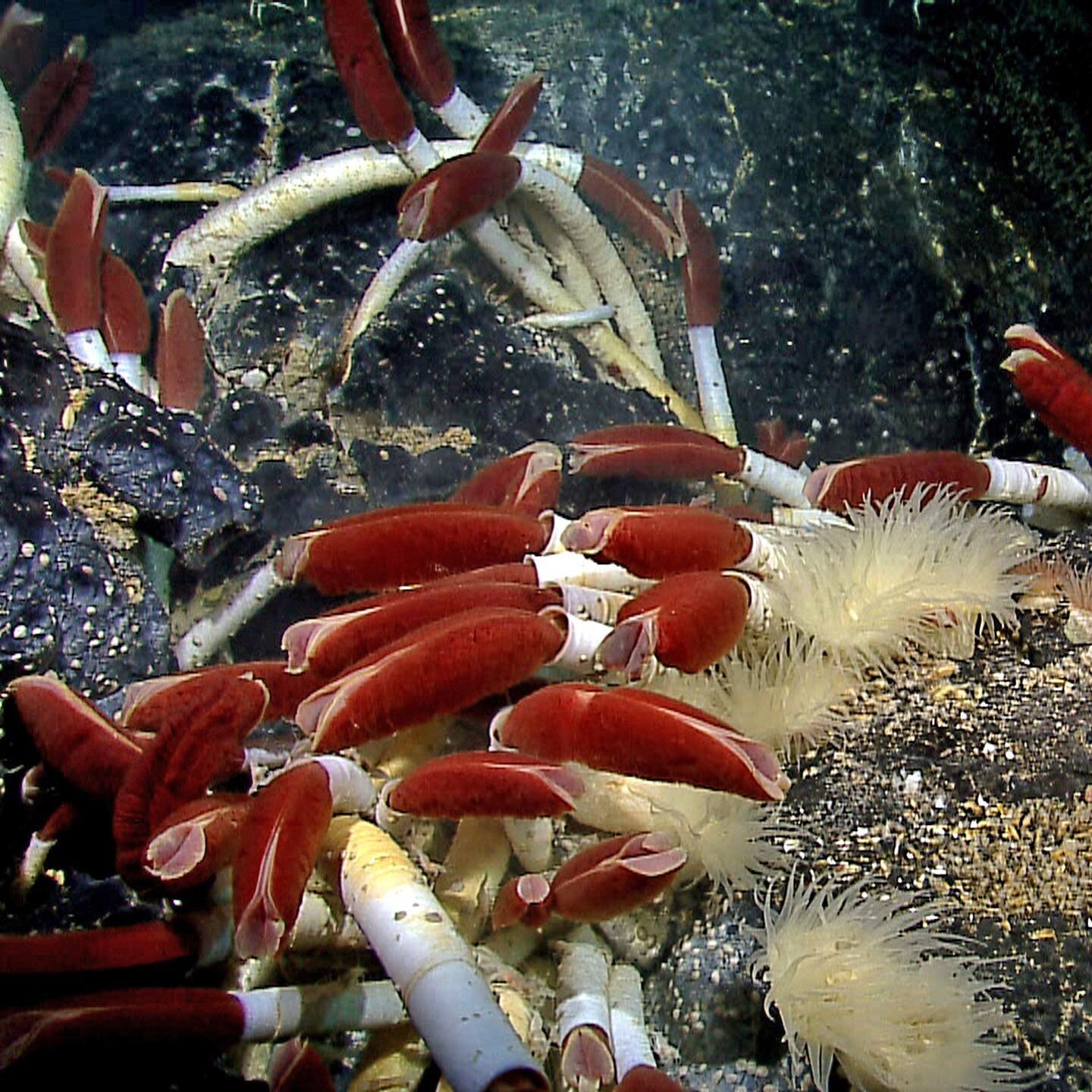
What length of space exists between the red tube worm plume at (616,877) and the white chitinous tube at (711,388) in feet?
6.01

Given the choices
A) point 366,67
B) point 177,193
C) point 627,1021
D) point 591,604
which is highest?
point 366,67

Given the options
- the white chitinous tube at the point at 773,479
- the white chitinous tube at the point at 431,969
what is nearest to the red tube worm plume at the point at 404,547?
the white chitinous tube at the point at 431,969

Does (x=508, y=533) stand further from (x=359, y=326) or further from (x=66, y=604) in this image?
(x=359, y=326)

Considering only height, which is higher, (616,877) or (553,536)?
(553,536)

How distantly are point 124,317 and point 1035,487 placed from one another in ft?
7.74

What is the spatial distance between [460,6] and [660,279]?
1.61 meters

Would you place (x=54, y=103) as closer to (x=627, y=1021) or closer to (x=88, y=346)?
(x=88, y=346)

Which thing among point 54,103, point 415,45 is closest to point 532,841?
point 415,45

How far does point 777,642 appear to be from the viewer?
1.78 m

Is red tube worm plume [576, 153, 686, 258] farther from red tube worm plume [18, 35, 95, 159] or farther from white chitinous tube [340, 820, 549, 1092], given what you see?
white chitinous tube [340, 820, 549, 1092]

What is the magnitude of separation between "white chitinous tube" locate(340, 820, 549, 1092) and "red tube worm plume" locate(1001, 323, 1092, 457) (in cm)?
165

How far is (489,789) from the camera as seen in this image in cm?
137

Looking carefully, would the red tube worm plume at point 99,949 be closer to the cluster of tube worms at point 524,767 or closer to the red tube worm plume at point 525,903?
the cluster of tube worms at point 524,767

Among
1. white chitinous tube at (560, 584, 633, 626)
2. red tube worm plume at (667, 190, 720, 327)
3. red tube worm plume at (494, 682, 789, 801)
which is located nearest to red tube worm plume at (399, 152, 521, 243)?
red tube worm plume at (667, 190, 720, 327)
